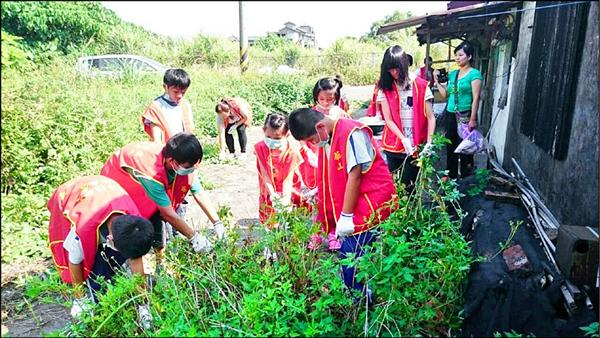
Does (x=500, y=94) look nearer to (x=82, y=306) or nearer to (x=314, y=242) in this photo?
(x=314, y=242)

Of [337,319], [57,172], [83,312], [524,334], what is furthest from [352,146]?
[57,172]

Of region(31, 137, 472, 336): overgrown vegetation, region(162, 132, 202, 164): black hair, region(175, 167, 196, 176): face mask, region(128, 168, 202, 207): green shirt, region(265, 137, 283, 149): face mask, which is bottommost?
region(31, 137, 472, 336): overgrown vegetation

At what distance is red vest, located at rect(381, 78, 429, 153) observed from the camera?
3668 mm

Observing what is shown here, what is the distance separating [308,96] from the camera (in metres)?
14.5

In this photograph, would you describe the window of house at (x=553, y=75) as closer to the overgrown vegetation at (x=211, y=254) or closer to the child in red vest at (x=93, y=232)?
the overgrown vegetation at (x=211, y=254)

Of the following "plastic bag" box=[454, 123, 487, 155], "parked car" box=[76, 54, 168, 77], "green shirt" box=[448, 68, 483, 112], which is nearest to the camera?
"plastic bag" box=[454, 123, 487, 155]

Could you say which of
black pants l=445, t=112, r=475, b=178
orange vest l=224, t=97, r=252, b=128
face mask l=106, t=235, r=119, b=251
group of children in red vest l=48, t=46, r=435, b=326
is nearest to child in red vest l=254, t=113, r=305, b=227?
group of children in red vest l=48, t=46, r=435, b=326

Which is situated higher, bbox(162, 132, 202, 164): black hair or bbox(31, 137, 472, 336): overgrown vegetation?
bbox(162, 132, 202, 164): black hair

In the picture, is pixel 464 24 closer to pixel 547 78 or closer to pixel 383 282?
pixel 547 78

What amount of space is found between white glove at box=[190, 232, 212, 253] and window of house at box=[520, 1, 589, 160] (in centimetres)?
270

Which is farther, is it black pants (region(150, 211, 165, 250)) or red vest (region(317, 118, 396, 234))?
black pants (region(150, 211, 165, 250))

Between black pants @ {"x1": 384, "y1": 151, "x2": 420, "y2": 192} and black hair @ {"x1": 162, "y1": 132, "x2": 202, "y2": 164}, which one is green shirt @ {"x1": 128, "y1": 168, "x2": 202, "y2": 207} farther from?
black pants @ {"x1": 384, "y1": 151, "x2": 420, "y2": 192}

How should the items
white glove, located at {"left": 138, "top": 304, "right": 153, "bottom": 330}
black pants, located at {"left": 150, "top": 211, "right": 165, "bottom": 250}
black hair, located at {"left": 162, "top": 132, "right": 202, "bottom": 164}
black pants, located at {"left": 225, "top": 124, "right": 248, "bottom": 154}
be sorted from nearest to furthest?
white glove, located at {"left": 138, "top": 304, "right": 153, "bottom": 330} < black hair, located at {"left": 162, "top": 132, "right": 202, "bottom": 164} < black pants, located at {"left": 150, "top": 211, "right": 165, "bottom": 250} < black pants, located at {"left": 225, "top": 124, "right": 248, "bottom": 154}

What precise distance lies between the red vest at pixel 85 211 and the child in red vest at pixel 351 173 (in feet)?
3.61
